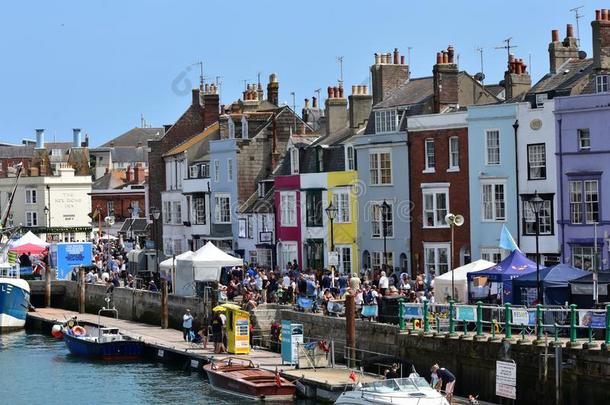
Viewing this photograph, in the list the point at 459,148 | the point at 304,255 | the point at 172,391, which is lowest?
the point at 172,391

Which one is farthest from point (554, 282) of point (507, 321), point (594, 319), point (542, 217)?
point (542, 217)

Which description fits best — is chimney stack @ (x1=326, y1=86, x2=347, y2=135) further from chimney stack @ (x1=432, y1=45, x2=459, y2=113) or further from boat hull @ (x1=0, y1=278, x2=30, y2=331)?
boat hull @ (x1=0, y1=278, x2=30, y2=331)

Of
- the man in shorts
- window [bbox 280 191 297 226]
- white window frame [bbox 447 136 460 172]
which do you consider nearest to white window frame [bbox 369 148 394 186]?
white window frame [bbox 447 136 460 172]

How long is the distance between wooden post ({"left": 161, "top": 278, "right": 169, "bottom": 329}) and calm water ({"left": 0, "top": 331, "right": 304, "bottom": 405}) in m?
5.13

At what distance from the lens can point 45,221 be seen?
117 m

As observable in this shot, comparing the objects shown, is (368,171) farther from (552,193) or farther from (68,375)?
(68,375)

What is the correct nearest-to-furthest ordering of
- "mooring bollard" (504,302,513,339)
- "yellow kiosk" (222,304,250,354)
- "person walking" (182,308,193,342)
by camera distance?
"mooring bollard" (504,302,513,339) → "yellow kiosk" (222,304,250,354) → "person walking" (182,308,193,342)

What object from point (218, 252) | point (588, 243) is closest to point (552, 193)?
point (588, 243)

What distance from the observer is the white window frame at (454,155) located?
59.9m

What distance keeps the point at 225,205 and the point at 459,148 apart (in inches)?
897

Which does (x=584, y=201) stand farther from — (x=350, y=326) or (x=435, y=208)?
(x=350, y=326)

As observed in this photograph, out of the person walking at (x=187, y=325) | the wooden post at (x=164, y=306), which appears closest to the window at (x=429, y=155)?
the person walking at (x=187, y=325)

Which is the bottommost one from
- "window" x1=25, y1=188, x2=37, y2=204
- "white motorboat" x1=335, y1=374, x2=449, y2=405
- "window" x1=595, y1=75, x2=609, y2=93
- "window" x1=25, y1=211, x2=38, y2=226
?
"white motorboat" x1=335, y1=374, x2=449, y2=405

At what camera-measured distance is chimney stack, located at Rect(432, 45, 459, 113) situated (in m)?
61.9
